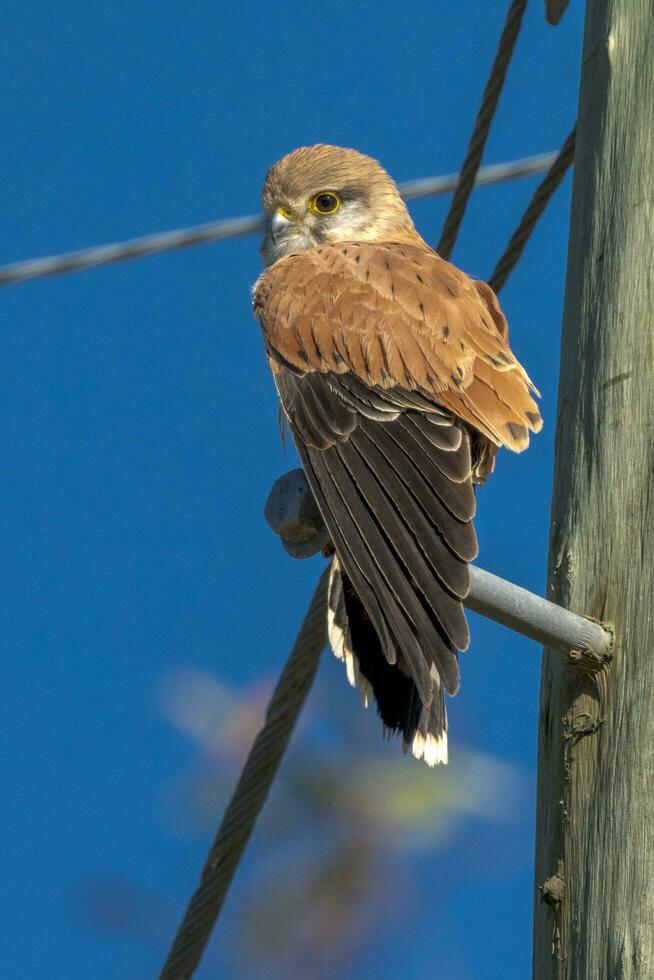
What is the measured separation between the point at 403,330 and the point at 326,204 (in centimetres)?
121

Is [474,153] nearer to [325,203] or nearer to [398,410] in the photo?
[325,203]

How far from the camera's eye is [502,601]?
6.43 feet

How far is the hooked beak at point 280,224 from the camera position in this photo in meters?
3.81

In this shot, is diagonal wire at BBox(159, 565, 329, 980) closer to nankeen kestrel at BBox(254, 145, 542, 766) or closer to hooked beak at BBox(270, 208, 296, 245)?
nankeen kestrel at BBox(254, 145, 542, 766)

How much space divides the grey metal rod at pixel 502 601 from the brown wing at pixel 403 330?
395 mm

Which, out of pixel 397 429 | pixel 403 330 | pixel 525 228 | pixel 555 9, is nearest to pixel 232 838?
pixel 397 429

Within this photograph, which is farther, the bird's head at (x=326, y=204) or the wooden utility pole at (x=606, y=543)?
the bird's head at (x=326, y=204)

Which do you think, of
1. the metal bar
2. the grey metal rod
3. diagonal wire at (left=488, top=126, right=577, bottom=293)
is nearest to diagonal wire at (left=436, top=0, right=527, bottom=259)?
diagonal wire at (left=488, top=126, right=577, bottom=293)

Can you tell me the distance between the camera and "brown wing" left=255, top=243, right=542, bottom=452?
8.44ft

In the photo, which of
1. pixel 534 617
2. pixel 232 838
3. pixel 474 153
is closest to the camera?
pixel 534 617

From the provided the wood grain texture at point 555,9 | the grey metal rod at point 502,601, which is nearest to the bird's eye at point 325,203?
the wood grain texture at point 555,9

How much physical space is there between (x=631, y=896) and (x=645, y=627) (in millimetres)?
401

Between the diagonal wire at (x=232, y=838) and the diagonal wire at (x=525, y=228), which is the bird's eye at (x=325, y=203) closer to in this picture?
the diagonal wire at (x=525, y=228)

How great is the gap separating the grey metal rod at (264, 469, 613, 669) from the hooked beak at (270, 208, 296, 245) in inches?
63.5
